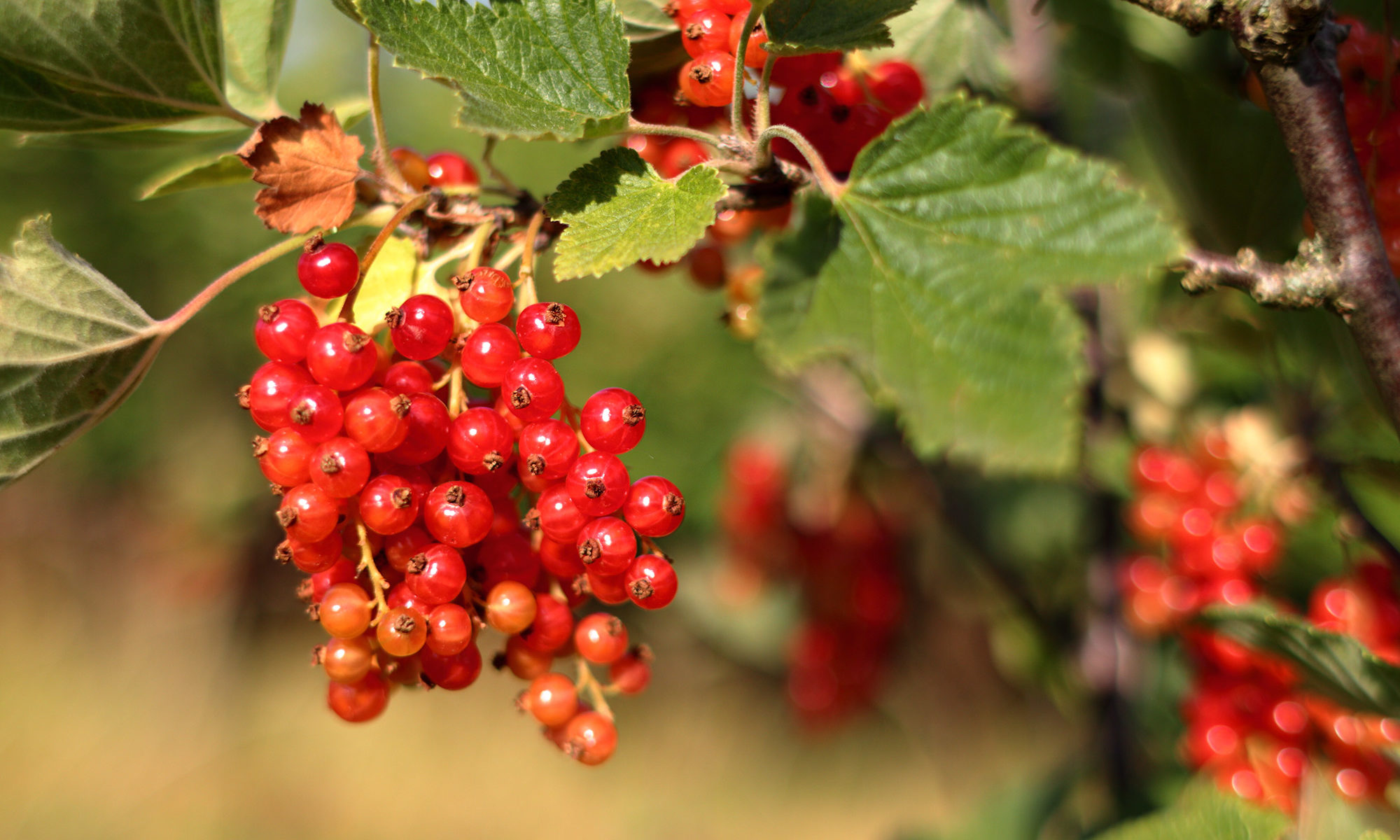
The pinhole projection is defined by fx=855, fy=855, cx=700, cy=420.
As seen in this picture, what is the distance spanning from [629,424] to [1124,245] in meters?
0.31

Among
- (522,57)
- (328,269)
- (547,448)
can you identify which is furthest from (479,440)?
(522,57)

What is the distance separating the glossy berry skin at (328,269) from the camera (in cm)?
54

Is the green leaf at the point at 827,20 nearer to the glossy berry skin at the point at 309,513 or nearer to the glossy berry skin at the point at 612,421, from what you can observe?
the glossy berry skin at the point at 612,421

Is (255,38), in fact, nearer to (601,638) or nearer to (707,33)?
(707,33)

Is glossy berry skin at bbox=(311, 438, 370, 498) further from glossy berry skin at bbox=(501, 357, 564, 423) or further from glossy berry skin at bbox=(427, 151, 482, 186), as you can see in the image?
glossy berry skin at bbox=(427, 151, 482, 186)

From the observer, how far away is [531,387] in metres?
0.53

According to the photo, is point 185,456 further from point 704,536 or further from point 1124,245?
point 1124,245

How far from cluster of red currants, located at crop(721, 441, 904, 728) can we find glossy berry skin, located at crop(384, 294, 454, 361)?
129 centimetres

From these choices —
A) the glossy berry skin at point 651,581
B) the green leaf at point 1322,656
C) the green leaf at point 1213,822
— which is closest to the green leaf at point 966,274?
the glossy berry skin at point 651,581

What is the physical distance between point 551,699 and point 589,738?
0.14 feet

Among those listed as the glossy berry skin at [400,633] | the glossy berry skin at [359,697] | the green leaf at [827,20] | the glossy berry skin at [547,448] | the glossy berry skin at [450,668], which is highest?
the green leaf at [827,20]

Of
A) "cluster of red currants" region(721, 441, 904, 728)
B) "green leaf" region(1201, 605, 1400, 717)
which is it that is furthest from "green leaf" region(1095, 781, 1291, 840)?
"cluster of red currants" region(721, 441, 904, 728)

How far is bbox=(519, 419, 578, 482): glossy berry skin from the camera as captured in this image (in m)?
0.55

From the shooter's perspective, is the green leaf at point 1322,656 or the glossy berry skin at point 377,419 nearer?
the glossy berry skin at point 377,419
